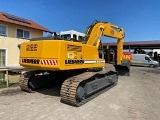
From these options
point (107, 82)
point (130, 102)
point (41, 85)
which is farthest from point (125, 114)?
point (41, 85)

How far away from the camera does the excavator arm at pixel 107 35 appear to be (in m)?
9.84

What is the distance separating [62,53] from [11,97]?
Answer: 3.15m

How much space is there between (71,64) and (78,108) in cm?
163

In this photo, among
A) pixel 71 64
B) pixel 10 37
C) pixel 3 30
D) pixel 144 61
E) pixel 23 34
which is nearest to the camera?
pixel 71 64

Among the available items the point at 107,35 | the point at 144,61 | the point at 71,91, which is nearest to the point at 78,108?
the point at 71,91

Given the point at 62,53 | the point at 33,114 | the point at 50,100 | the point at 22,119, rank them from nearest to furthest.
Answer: the point at 22,119, the point at 33,114, the point at 62,53, the point at 50,100

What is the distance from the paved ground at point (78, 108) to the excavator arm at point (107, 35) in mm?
2694

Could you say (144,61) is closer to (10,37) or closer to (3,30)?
(10,37)

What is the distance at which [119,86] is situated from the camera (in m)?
11.3

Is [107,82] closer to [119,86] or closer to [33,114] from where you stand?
[119,86]

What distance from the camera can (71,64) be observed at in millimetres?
A: 7566

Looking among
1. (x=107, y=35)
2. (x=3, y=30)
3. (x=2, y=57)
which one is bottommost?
(x=2, y=57)

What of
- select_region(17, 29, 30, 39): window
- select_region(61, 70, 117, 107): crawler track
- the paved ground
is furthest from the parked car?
select_region(61, 70, 117, 107): crawler track

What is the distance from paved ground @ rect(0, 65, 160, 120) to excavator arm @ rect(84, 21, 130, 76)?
2694mm
